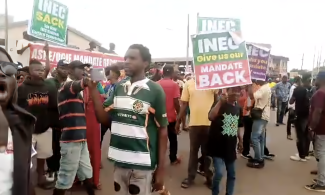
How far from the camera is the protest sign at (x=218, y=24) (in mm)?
5246

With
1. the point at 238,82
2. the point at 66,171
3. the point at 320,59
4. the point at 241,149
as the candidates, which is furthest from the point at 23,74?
the point at 320,59

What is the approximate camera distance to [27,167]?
1501mm

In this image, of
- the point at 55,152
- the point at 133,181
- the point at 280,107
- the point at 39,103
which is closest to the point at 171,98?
the point at 55,152

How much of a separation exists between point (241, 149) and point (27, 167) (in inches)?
263

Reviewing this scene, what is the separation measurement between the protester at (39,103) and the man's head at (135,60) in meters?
2.32

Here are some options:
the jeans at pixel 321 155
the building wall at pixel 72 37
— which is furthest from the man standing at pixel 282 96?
the building wall at pixel 72 37

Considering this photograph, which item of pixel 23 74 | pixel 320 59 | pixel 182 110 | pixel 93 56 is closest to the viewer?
pixel 182 110

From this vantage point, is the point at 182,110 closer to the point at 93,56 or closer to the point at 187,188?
the point at 187,188

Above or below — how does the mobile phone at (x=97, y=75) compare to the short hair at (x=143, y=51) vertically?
below

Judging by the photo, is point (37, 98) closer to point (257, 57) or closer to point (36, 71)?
point (36, 71)

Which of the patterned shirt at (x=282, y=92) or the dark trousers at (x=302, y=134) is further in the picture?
the patterned shirt at (x=282, y=92)

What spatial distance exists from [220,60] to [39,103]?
2.59 meters

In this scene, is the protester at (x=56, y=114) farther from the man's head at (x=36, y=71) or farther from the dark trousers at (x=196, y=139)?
the dark trousers at (x=196, y=139)

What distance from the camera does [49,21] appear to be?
18.2ft
